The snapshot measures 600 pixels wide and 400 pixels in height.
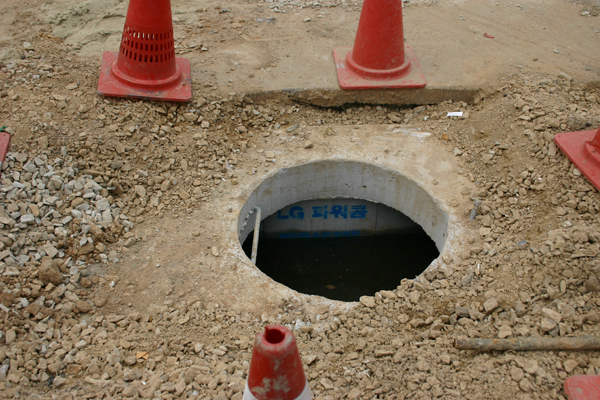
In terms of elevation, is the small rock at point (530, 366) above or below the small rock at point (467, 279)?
above

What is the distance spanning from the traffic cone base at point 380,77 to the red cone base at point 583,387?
3268mm

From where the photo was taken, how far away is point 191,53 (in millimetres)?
5574

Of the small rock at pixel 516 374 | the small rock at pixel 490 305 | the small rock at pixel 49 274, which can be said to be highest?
the small rock at pixel 516 374

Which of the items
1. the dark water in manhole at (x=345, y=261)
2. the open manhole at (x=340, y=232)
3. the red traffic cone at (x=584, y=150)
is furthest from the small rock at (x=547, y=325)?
the dark water in manhole at (x=345, y=261)

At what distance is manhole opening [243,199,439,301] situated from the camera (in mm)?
5867

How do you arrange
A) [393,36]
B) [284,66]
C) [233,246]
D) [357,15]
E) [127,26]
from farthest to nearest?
[357,15] < [284,66] < [393,36] < [127,26] < [233,246]

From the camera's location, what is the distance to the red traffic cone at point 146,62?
4.53 meters

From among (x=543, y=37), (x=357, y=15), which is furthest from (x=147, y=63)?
(x=543, y=37)

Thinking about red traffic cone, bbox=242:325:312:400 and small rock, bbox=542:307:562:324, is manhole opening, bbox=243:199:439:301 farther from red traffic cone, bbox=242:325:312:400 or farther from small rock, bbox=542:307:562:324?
red traffic cone, bbox=242:325:312:400

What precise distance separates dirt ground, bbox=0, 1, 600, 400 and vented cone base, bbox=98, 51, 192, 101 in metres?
0.10

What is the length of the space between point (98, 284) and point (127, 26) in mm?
2415

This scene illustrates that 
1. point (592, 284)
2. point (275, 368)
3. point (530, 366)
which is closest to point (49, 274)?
point (275, 368)

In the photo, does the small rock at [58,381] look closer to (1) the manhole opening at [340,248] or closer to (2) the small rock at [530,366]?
(2) the small rock at [530,366]

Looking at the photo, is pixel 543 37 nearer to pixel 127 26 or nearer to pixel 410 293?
pixel 410 293
